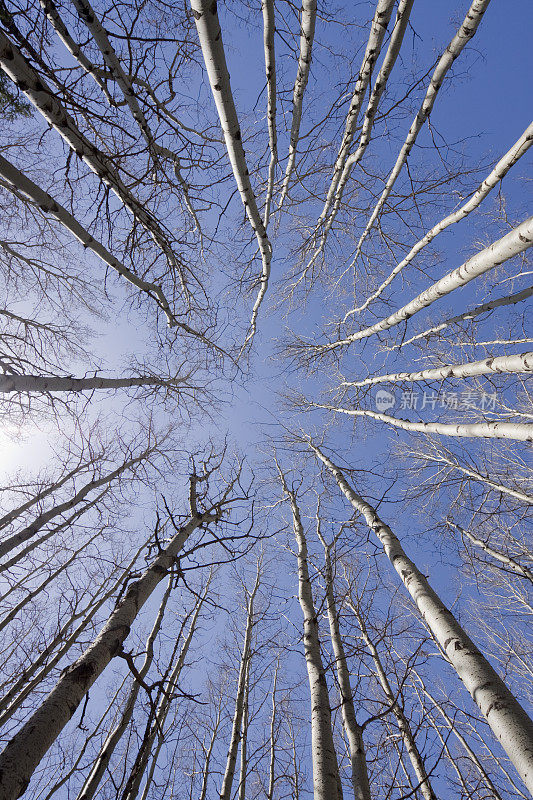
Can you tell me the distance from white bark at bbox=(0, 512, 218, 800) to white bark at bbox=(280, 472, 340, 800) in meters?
1.86

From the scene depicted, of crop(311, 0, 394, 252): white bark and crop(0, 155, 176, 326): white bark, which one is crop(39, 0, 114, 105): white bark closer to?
crop(0, 155, 176, 326): white bark

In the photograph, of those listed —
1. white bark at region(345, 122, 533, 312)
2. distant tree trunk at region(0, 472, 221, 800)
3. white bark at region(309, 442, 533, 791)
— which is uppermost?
white bark at region(345, 122, 533, 312)

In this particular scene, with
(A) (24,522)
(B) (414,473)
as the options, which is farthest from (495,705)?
(A) (24,522)

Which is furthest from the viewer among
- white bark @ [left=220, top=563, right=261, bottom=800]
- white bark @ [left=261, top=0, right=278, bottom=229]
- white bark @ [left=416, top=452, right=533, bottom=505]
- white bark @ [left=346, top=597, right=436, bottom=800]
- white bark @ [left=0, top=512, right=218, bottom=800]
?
white bark @ [left=416, top=452, right=533, bottom=505]

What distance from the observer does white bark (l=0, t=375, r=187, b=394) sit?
3225 millimetres

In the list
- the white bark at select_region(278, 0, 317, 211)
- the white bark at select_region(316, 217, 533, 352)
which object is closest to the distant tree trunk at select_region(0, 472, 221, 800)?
the white bark at select_region(316, 217, 533, 352)

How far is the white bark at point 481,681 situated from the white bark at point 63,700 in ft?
6.34

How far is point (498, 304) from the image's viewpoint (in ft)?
14.9

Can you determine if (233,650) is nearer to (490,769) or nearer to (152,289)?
(490,769)

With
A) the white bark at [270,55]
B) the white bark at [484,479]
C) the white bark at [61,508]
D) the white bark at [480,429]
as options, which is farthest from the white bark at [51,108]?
the white bark at [484,479]

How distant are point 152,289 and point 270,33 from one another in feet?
8.25

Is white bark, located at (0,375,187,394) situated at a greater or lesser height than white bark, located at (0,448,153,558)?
lesser

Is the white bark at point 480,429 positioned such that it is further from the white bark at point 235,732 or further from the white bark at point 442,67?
the white bark at point 235,732

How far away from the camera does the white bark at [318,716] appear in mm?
2369
